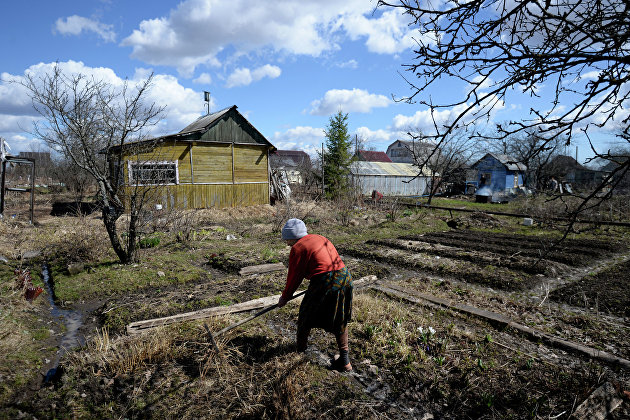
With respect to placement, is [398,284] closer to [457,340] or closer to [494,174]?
[457,340]

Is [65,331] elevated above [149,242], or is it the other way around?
[149,242]

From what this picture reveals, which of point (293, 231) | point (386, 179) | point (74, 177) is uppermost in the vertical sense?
point (386, 179)

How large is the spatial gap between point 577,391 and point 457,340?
1.35 meters

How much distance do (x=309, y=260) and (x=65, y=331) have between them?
13.3 feet

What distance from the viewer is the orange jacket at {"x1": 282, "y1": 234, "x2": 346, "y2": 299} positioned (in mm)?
3590

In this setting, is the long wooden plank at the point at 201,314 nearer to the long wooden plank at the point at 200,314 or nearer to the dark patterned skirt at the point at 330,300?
the long wooden plank at the point at 200,314

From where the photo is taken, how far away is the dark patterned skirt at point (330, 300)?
11.7 ft

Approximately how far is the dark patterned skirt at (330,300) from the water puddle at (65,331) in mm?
2875

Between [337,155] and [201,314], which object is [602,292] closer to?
[201,314]

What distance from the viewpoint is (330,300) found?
11.7 ft

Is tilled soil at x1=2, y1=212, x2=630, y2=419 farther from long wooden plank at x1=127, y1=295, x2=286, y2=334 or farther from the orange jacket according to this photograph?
the orange jacket

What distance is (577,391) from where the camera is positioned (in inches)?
129

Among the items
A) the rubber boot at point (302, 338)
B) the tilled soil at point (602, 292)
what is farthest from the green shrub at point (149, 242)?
the tilled soil at point (602, 292)

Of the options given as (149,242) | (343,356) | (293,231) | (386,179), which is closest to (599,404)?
(343,356)
